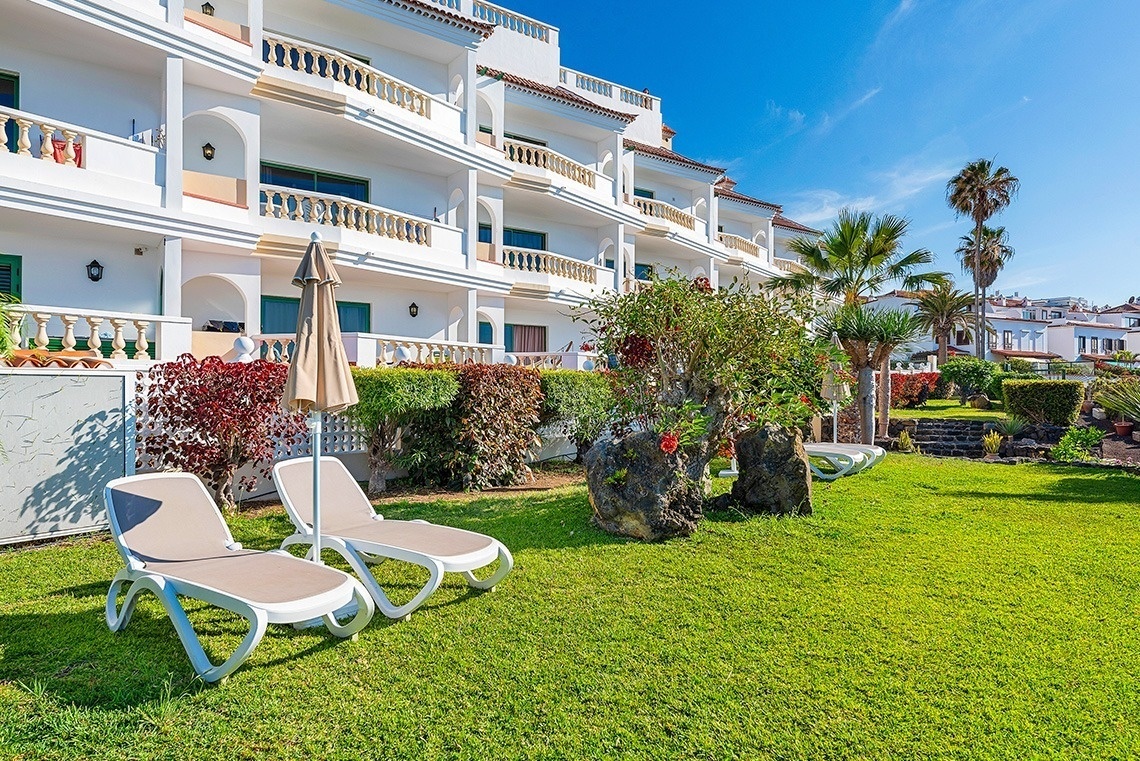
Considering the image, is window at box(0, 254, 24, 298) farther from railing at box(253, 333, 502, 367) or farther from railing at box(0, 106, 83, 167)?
railing at box(253, 333, 502, 367)

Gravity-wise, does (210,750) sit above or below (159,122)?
below

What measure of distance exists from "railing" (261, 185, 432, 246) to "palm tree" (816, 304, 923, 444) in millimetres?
10848

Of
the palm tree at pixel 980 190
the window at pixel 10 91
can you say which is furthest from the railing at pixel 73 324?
the palm tree at pixel 980 190

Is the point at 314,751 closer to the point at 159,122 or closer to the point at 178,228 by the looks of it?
the point at 178,228

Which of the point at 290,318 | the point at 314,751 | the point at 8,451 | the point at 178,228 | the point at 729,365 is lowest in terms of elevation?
the point at 314,751

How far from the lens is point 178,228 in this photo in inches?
477

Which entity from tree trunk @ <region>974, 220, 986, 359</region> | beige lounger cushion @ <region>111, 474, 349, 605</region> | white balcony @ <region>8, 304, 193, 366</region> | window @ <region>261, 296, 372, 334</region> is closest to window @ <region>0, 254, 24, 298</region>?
white balcony @ <region>8, 304, 193, 366</region>

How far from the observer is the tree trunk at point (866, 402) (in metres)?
16.0

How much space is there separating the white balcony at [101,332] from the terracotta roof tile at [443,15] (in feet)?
33.5

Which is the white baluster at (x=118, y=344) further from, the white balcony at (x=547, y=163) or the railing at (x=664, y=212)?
the railing at (x=664, y=212)

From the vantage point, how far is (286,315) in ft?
51.4

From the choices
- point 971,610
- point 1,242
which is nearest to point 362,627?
point 971,610

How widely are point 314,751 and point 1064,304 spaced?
92381 millimetres

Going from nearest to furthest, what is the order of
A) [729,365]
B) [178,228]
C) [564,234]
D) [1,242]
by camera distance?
[729,365] < [1,242] < [178,228] < [564,234]
